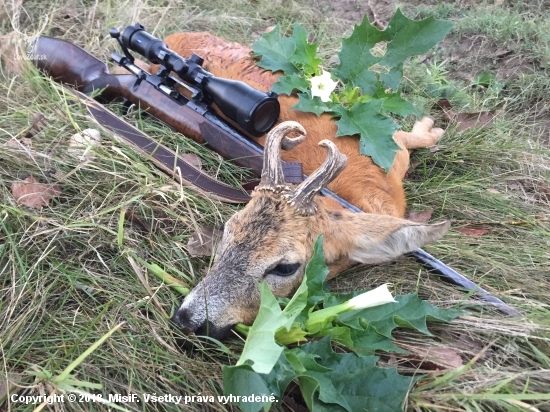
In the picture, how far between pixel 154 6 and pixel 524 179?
14.4ft

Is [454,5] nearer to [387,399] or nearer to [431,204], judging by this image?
[431,204]

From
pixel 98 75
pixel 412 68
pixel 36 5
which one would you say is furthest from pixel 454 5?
pixel 36 5

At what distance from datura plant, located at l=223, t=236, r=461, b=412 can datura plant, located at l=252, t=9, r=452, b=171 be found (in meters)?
1.22

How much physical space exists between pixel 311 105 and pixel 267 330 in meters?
2.00

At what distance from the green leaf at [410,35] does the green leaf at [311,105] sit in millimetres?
513

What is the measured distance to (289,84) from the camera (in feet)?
12.0

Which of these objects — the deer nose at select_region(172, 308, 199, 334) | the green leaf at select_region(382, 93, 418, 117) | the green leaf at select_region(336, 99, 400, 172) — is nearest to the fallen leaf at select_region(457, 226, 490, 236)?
the green leaf at select_region(336, 99, 400, 172)

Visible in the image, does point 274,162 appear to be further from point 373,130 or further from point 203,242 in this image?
point 373,130

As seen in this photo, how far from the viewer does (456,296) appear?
2.84 meters

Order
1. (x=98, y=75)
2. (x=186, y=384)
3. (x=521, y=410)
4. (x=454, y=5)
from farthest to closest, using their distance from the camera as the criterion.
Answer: (x=454, y=5) → (x=98, y=75) → (x=186, y=384) → (x=521, y=410)

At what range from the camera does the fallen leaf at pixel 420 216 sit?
3695 millimetres

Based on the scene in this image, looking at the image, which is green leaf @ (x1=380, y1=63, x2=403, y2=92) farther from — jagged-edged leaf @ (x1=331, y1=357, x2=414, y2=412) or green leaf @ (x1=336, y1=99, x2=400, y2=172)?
jagged-edged leaf @ (x1=331, y1=357, x2=414, y2=412)

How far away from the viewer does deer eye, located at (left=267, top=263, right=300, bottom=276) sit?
2609 millimetres

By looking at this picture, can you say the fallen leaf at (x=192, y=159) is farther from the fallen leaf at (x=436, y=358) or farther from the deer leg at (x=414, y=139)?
the fallen leaf at (x=436, y=358)
